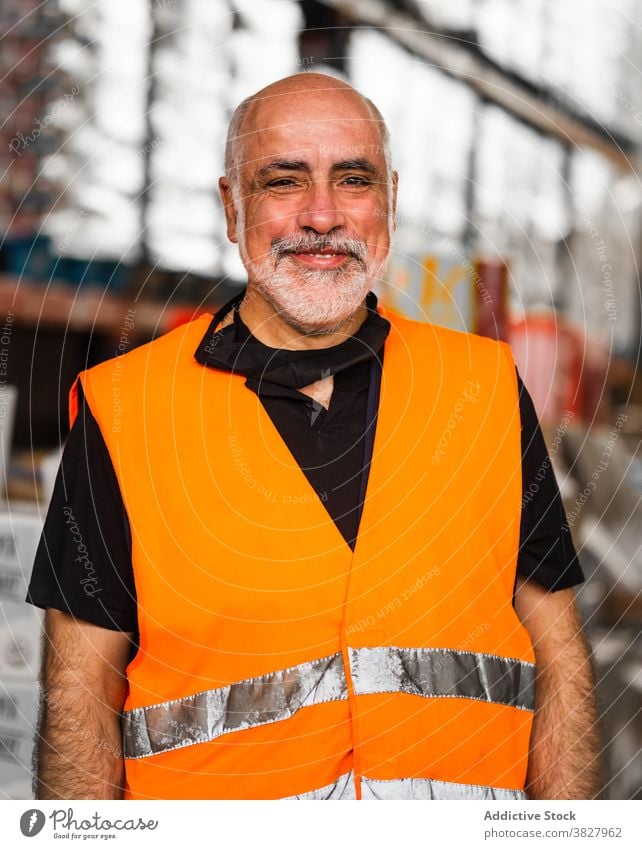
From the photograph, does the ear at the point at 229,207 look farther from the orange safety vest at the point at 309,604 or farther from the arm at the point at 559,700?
the arm at the point at 559,700

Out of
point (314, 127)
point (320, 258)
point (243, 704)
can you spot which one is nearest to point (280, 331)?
point (320, 258)

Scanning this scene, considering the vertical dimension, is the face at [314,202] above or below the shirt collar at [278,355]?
above

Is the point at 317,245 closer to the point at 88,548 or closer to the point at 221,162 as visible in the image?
the point at 88,548

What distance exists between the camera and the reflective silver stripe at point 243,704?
179 centimetres

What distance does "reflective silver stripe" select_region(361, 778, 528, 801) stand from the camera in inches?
71.1

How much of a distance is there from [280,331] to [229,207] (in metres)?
0.27

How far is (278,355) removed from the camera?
1903 mm

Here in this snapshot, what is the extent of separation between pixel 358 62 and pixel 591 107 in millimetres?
865

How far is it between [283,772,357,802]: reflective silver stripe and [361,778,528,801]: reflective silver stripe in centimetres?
2

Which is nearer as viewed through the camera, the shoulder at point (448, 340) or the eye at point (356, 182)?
the eye at point (356, 182)

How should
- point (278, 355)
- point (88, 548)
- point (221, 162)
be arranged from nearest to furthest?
point (88, 548)
point (278, 355)
point (221, 162)

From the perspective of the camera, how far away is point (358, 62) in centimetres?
239

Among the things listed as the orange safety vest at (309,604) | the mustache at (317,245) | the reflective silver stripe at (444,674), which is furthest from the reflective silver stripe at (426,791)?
the mustache at (317,245)

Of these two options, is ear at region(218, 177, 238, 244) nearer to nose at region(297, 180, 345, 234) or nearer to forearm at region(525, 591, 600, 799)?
nose at region(297, 180, 345, 234)
